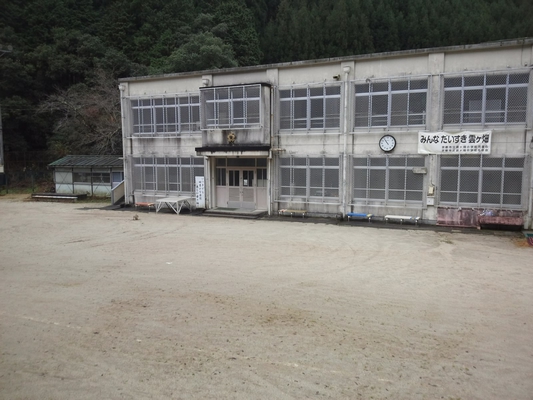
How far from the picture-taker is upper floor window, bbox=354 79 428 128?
52.6ft

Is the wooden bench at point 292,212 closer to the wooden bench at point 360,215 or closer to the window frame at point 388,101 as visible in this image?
the wooden bench at point 360,215

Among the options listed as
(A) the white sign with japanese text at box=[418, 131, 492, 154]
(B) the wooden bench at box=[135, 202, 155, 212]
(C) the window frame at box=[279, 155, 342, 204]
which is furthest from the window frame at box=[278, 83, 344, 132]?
(B) the wooden bench at box=[135, 202, 155, 212]

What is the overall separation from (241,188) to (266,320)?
44.8ft

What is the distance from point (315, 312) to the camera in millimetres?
6984

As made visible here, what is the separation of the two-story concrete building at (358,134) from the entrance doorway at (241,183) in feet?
0.16

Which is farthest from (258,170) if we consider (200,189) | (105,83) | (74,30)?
(74,30)

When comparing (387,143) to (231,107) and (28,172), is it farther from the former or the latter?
(28,172)

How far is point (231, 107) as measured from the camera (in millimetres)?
19000

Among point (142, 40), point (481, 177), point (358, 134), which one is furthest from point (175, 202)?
point (142, 40)

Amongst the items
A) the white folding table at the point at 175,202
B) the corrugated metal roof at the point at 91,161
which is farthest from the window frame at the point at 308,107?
the corrugated metal roof at the point at 91,161

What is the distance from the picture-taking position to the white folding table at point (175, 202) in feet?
65.3

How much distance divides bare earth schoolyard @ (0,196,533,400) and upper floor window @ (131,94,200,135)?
31.2 feet

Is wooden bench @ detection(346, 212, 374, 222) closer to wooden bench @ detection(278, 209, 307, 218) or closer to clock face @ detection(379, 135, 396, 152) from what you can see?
wooden bench @ detection(278, 209, 307, 218)

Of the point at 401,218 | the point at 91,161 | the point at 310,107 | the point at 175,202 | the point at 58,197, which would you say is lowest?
the point at 401,218
